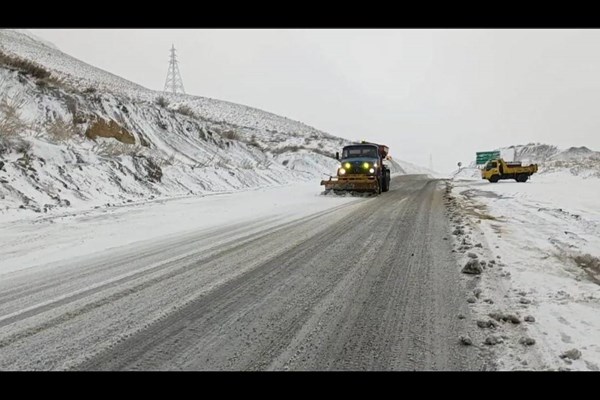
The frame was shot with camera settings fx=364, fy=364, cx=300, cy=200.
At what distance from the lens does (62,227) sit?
26.6 feet

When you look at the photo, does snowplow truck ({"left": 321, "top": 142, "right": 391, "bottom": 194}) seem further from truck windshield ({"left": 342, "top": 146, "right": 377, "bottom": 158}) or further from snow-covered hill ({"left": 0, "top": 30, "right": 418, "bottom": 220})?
snow-covered hill ({"left": 0, "top": 30, "right": 418, "bottom": 220})

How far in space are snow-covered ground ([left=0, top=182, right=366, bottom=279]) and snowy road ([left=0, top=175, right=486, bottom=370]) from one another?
0.91 ft

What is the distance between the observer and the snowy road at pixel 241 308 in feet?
8.57

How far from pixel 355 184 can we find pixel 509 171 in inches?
606

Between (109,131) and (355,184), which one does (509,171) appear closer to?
(355,184)

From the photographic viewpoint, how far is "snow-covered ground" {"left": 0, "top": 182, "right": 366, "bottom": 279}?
20.0 feet

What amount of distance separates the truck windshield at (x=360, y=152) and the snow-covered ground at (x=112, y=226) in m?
7.49

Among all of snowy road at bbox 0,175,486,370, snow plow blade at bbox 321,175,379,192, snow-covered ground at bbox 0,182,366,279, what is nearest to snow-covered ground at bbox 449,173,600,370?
snowy road at bbox 0,175,486,370

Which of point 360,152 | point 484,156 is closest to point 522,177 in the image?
point 360,152

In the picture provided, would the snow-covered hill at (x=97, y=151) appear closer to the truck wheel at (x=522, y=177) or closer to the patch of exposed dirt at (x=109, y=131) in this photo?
the patch of exposed dirt at (x=109, y=131)
